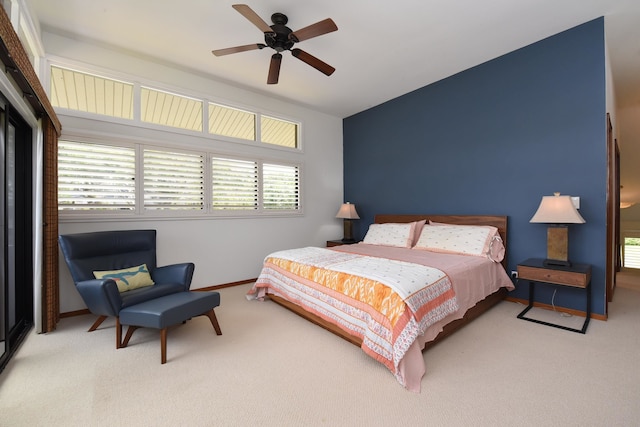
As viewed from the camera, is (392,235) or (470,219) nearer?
(470,219)

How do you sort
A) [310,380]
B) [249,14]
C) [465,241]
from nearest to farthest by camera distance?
[310,380] → [249,14] → [465,241]

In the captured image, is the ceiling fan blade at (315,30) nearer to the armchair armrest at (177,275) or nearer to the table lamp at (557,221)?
the armchair armrest at (177,275)

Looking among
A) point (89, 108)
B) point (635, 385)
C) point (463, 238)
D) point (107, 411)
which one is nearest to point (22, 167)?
point (89, 108)

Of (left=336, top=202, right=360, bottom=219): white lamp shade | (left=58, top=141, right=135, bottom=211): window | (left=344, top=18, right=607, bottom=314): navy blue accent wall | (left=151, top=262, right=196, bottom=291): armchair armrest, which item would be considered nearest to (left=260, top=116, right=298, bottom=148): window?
(left=336, top=202, right=360, bottom=219): white lamp shade

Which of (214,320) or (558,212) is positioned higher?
(558,212)

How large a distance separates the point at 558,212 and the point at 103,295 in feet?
13.9

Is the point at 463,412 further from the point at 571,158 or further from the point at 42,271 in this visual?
the point at 42,271

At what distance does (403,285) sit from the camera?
210cm

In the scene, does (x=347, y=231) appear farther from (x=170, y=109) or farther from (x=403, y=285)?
(x=170, y=109)

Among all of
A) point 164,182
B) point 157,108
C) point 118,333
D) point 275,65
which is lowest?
point 118,333

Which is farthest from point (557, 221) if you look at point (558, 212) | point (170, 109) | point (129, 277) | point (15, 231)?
point (15, 231)

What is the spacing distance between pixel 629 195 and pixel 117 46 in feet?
31.2

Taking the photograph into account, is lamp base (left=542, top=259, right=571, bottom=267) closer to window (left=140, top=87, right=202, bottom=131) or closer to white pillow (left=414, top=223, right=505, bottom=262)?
white pillow (left=414, top=223, right=505, bottom=262)

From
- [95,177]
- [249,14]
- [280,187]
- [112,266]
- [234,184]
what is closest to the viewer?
[249,14]
